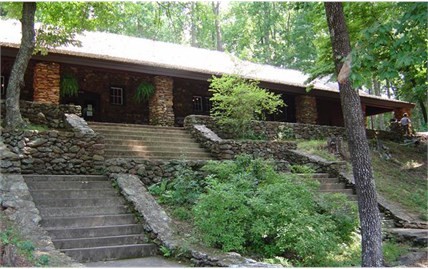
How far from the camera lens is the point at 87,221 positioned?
7039 mm

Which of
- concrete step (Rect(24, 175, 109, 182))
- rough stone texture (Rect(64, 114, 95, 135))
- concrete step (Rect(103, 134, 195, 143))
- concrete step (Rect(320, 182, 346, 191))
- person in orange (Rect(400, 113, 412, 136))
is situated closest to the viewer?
concrete step (Rect(24, 175, 109, 182))

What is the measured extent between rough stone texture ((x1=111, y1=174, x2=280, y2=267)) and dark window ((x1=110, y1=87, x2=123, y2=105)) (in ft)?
26.6

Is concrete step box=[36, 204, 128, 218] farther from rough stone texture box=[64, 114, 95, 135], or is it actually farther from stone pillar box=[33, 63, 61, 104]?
stone pillar box=[33, 63, 61, 104]

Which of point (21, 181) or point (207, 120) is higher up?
point (207, 120)

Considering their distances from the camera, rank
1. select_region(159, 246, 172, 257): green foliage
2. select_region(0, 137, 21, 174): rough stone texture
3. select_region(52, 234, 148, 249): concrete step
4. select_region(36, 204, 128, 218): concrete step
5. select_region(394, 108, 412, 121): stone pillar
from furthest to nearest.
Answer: select_region(394, 108, 412, 121): stone pillar
select_region(0, 137, 21, 174): rough stone texture
select_region(36, 204, 128, 218): concrete step
select_region(159, 246, 172, 257): green foliage
select_region(52, 234, 148, 249): concrete step

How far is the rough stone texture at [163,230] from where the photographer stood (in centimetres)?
583

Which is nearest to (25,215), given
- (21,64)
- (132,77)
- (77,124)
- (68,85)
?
(77,124)

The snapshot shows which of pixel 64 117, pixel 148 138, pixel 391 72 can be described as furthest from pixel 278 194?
pixel 64 117

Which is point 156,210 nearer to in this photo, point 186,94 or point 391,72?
point 391,72

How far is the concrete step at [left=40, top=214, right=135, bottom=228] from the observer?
6.74 metres

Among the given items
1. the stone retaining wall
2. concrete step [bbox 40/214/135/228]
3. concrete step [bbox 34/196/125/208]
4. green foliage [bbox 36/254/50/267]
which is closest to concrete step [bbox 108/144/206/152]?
the stone retaining wall

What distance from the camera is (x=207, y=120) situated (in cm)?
1448

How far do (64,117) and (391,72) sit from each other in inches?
364

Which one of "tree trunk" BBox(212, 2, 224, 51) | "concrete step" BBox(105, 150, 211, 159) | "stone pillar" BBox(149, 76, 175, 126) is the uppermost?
"tree trunk" BBox(212, 2, 224, 51)
